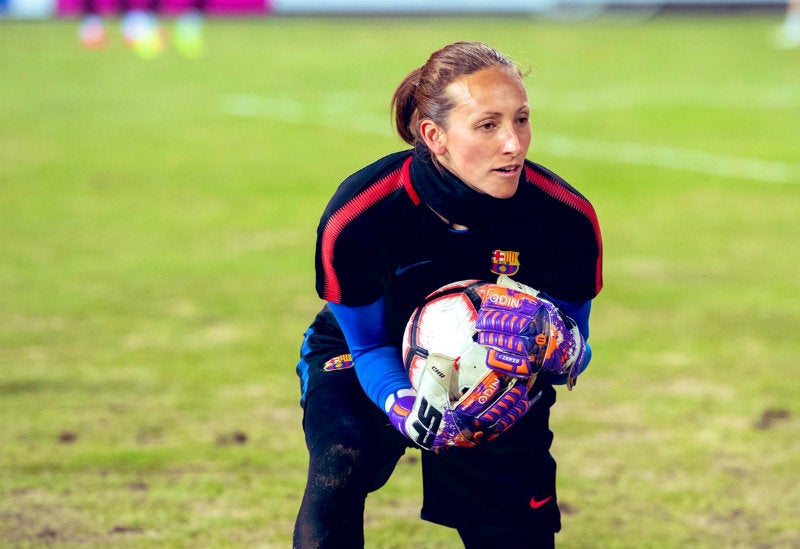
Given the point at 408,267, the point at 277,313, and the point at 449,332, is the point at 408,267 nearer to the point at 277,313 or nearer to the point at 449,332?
the point at 449,332

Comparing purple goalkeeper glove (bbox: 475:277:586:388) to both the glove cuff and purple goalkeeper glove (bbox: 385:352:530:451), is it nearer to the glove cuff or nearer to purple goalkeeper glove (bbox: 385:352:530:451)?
purple goalkeeper glove (bbox: 385:352:530:451)

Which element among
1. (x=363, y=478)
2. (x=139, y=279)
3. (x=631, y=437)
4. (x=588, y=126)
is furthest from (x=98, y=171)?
(x=363, y=478)

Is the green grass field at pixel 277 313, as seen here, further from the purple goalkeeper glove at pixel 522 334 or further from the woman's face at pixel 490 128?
the purple goalkeeper glove at pixel 522 334

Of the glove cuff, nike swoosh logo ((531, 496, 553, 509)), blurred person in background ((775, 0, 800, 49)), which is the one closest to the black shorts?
nike swoosh logo ((531, 496, 553, 509))

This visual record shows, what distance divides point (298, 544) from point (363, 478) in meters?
0.28

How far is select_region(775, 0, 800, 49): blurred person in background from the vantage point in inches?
1076

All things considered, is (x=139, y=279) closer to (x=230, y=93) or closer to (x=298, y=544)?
(x=298, y=544)

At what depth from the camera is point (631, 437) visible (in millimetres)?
6508

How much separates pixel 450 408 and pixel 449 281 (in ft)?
1.52

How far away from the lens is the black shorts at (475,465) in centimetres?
414

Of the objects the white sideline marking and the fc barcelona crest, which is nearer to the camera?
the fc barcelona crest

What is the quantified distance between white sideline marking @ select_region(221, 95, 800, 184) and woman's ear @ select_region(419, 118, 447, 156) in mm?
9015

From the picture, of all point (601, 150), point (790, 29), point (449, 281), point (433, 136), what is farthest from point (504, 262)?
point (790, 29)

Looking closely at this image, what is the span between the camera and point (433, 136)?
155 inches
